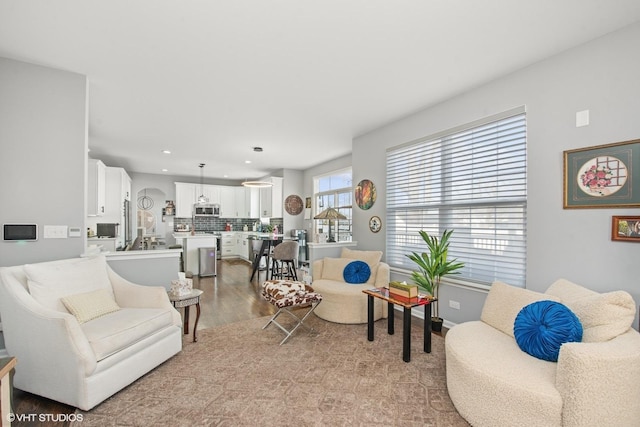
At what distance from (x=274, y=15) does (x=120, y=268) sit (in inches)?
116

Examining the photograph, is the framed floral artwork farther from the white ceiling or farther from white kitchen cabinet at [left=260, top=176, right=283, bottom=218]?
white kitchen cabinet at [left=260, top=176, right=283, bottom=218]

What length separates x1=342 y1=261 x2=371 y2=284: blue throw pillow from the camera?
12.5ft

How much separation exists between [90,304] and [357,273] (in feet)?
9.29

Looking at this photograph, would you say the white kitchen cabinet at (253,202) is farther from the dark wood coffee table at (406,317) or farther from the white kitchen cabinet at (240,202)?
the dark wood coffee table at (406,317)

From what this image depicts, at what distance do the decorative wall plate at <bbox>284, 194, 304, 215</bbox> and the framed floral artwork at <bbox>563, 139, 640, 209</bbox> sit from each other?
6.35m

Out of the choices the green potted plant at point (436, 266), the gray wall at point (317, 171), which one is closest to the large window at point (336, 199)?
the gray wall at point (317, 171)

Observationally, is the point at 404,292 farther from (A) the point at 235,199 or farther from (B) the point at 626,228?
(A) the point at 235,199

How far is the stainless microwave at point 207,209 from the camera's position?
29.3 ft

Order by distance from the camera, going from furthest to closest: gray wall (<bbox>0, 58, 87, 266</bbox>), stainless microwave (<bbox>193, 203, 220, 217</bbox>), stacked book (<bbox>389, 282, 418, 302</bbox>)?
stainless microwave (<bbox>193, 203, 220, 217</bbox>) → stacked book (<bbox>389, 282, 418, 302</bbox>) → gray wall (<bbox>0, 58, 87, 266</bbox>)

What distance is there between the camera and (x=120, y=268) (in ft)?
10.2

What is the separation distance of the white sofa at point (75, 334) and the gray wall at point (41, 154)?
548mm

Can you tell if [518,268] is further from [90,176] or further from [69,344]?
[90,176]

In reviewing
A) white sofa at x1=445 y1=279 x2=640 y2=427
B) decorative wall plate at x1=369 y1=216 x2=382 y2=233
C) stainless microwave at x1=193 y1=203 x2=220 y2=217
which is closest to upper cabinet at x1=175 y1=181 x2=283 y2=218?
stainless microwave at x1=193 y1=203 x2=220 y2=217

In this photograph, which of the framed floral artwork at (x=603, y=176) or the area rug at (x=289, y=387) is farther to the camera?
the framed floral artwork at (x=603, y=176)
